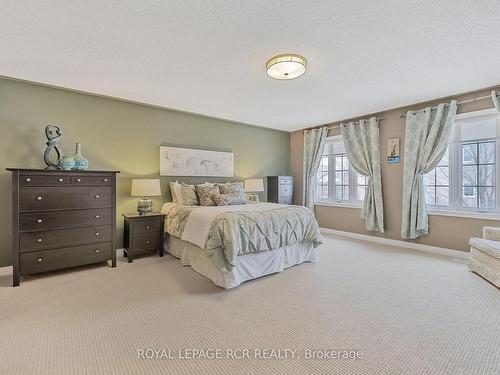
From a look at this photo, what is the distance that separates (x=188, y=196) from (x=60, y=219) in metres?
1.65

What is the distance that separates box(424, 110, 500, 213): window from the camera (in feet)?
11.6

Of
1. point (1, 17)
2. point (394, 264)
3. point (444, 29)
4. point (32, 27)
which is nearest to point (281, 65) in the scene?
point (444, 29)

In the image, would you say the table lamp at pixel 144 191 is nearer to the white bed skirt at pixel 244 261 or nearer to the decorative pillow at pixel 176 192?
the decorative pillow at pixel 176 192

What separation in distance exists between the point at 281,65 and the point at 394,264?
9.62 feet

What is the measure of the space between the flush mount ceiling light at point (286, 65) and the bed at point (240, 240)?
5.18ft

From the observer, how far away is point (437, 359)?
157cm

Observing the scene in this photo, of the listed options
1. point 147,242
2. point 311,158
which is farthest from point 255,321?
point 311,158

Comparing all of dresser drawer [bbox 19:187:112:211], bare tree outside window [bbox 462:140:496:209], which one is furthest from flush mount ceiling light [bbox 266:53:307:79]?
bare tree outside window [bbox 462:140:496:209]

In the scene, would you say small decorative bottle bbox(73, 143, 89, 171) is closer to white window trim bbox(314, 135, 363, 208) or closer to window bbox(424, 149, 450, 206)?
white window trim bbox(314, 135, 363, 208)

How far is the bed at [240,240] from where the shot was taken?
8.68ft

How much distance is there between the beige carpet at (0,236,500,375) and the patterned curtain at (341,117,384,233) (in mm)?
1531

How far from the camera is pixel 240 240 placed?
2697 millimetres

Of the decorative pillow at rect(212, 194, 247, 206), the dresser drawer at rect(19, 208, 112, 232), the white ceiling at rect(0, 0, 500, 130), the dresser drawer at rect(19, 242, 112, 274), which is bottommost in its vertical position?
the dresser drawer at rect(19, 242, 112, 274)

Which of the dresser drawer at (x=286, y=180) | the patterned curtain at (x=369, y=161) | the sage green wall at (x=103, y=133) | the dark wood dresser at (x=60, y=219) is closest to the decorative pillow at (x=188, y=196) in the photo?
the sage green wall at (x=103, y=133)
